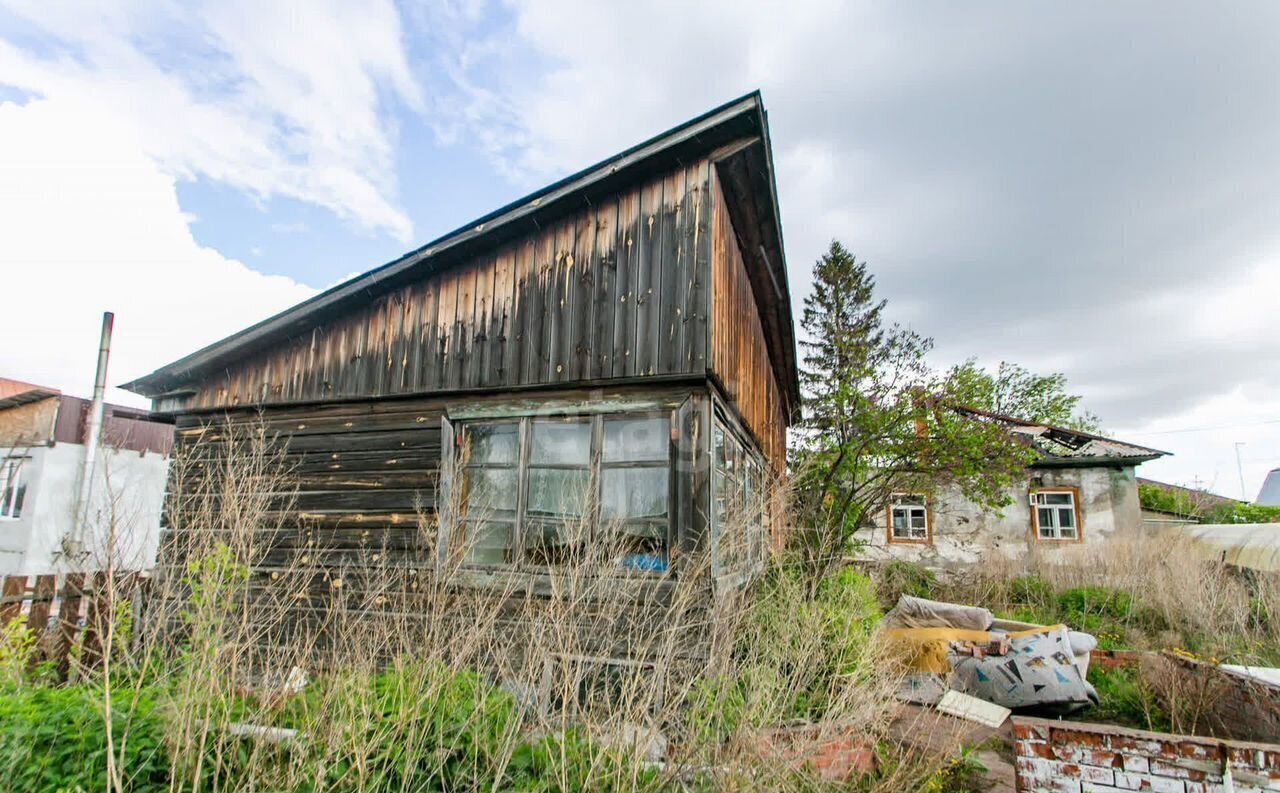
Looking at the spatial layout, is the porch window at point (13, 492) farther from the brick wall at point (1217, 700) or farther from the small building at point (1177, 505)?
the small building at point (1177, 505)

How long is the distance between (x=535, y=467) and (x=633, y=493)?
43.8 inches

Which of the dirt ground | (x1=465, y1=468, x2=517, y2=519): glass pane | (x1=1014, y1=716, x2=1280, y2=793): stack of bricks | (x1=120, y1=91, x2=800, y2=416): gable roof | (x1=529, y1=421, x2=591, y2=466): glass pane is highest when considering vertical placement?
(x1=120, y1=91, x2=800, y2=416): gable roof

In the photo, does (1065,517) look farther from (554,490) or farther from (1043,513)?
(554,490)

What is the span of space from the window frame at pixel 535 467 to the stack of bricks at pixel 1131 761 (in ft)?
8.86

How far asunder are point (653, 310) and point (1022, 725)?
4.17 m

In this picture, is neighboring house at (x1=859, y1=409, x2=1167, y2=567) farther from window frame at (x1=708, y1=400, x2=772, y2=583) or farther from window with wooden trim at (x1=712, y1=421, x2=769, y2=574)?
window with wooden trim at (x1=712, y1=421, x2=769, y2=574)

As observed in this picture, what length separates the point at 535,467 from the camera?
5867mm

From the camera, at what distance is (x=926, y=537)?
60.4 feet

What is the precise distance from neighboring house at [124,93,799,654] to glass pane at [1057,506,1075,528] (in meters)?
15.7

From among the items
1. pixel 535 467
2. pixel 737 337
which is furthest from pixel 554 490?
pixel 737 337

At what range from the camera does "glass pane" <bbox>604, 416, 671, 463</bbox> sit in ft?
17.7

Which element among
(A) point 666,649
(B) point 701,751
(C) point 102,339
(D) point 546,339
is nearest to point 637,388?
(D) point 546,339

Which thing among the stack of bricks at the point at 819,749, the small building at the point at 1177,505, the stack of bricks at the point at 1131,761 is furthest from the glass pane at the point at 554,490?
the small building at the point at 1177,505

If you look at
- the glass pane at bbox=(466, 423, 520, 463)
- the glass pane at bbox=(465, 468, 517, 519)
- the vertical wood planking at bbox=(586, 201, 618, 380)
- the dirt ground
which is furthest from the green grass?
the glass pane at bbox=(466, 423, 520, 463)
